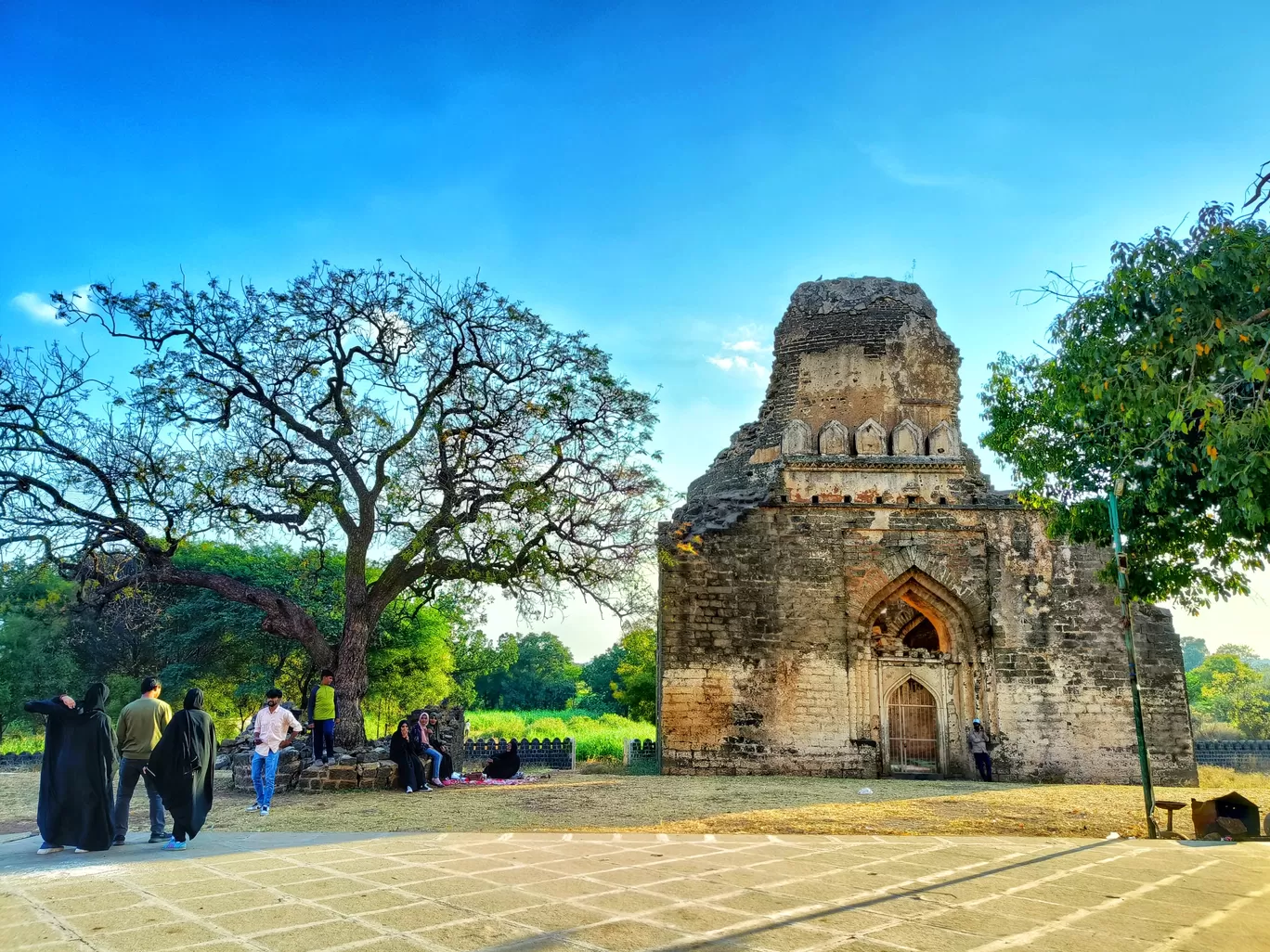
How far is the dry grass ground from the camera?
24.5ft

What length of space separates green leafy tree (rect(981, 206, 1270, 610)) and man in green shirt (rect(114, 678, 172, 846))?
8373 mm

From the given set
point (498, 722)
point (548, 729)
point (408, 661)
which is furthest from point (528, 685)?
point (408, 661)

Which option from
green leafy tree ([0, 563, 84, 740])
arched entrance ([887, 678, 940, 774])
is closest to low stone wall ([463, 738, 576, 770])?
arched entrance ([887, 678, 940, 774])

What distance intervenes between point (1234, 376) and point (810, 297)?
10558mm

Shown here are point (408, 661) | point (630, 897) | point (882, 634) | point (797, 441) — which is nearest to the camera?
point (630, 897)

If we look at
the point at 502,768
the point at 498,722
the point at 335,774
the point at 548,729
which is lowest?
Result: the point at 498,722

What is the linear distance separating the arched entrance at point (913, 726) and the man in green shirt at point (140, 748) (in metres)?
10.8

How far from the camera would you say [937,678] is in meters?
13.9

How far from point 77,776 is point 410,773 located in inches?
193

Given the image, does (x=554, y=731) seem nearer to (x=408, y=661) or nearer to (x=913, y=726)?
(x=408, y=661)

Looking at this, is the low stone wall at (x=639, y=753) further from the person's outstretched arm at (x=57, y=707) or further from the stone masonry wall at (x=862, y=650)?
the person's outstretched arm at (x=57, y=707)

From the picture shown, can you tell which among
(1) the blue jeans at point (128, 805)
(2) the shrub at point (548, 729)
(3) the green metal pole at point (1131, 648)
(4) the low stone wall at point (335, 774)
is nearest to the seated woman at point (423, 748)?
(4) the low stone wall at point (335, 774)

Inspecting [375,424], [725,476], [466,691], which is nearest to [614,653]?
[466,691]

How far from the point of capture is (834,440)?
1448cm
